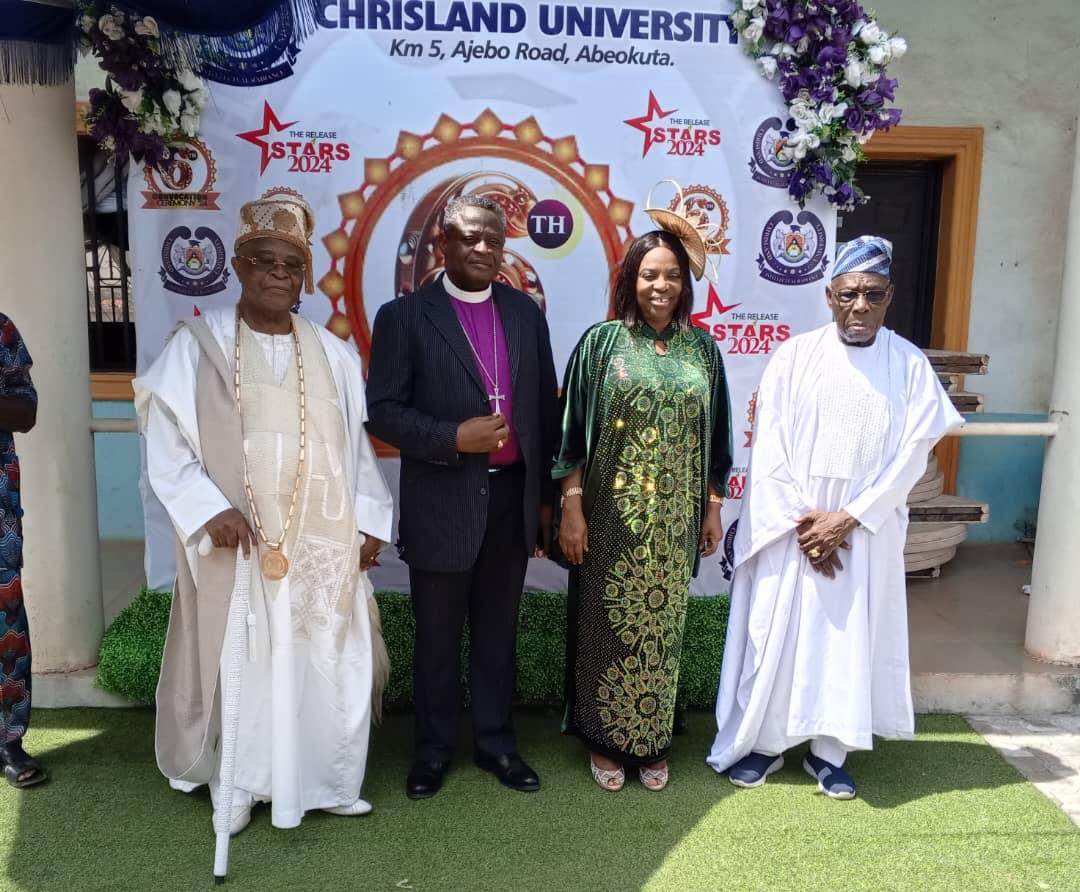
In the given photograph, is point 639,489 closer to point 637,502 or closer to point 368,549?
point 637,502

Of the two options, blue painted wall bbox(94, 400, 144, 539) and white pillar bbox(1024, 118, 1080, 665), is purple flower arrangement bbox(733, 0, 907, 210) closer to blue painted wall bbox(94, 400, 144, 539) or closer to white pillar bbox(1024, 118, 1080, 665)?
white pillar bbox(1024, 118, 1080, 665)

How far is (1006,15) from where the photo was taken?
5.93 meters

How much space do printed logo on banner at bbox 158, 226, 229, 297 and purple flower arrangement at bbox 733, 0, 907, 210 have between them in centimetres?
240

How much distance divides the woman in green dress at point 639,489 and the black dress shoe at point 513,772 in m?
0.24

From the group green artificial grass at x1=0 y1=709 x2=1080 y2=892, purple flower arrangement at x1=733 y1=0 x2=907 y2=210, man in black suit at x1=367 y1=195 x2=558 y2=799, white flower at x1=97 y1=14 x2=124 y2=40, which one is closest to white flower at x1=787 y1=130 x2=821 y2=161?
purple flower arrangement at x1=733 y1=0 x2=907 y2=210

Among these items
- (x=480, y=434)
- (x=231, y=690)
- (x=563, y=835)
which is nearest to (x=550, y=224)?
(x=480, y=434)

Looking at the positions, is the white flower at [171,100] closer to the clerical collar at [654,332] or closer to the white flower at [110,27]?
the white flower at [110,27]

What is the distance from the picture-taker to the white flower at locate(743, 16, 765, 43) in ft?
13.1

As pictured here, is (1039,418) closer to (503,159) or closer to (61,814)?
(503,159)

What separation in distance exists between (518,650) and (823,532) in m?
1.45

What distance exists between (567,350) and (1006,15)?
12.6 feet

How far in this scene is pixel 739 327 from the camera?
4332 mm

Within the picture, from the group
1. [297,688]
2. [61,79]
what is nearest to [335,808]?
[297,688]

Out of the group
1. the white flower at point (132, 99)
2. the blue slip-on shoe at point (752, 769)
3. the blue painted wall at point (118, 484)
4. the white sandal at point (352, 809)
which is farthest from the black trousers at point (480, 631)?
the blue painted wall at point (118, 484)
